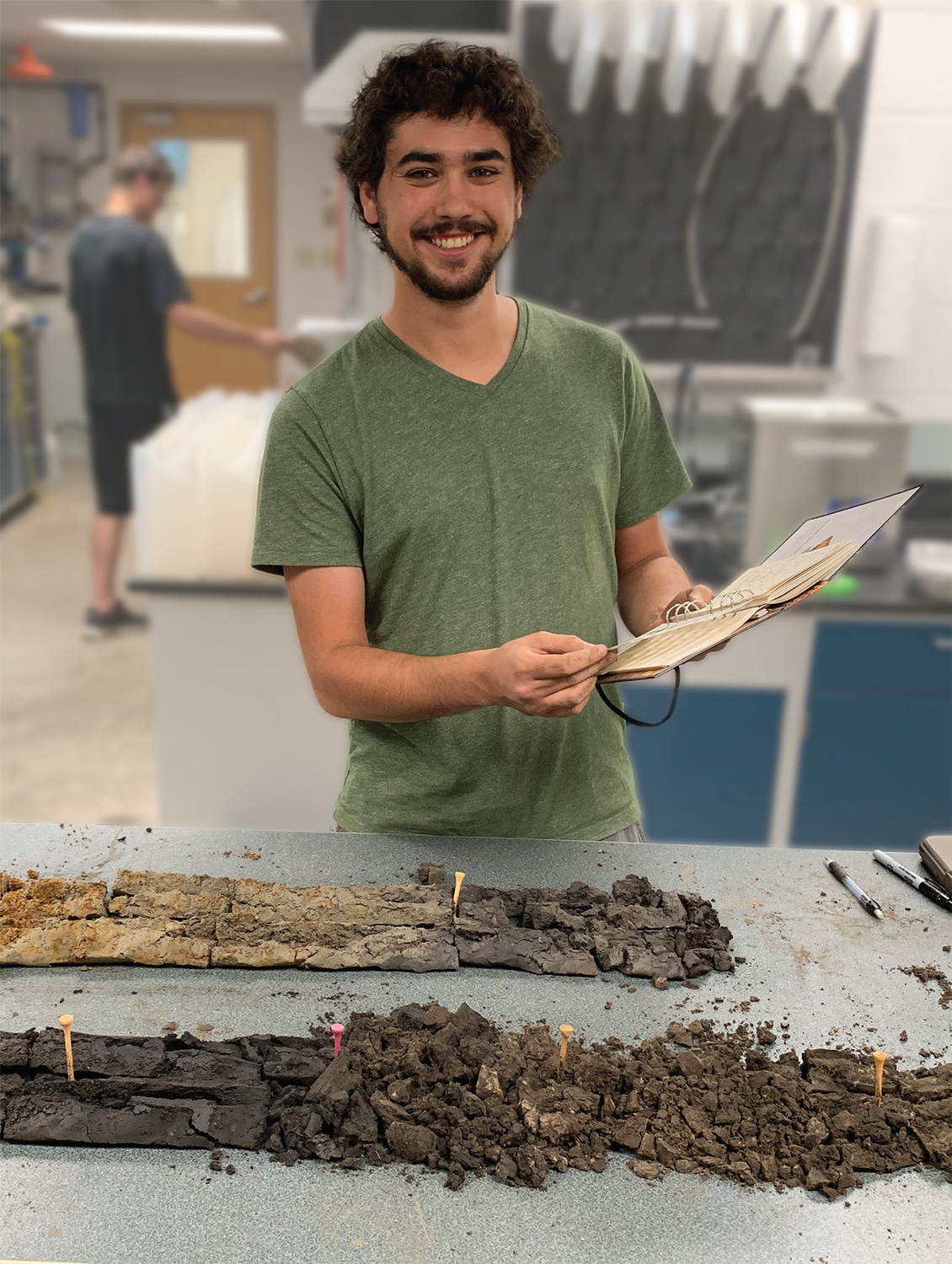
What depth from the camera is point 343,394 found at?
142 centimetres

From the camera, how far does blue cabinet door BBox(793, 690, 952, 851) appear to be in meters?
2.55

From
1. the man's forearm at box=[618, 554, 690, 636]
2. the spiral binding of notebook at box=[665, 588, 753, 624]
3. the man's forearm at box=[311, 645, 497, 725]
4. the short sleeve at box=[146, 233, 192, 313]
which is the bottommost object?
the man's forearm at box=[311, 645, 497, 725]

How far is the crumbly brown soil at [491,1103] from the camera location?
0.92 m

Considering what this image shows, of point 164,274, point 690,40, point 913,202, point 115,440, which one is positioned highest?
point 690,40

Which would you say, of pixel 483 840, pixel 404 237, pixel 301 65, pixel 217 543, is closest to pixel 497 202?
pixel 404 237

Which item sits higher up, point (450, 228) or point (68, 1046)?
point (450, 228)

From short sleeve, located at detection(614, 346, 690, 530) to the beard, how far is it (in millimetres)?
243

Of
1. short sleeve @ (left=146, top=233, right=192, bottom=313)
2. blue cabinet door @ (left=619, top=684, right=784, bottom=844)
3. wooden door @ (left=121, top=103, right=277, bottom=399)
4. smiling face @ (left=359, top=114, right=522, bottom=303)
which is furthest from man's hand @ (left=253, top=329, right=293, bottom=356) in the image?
wooden door @ (left=121, top=103, right=277, bottom=399)

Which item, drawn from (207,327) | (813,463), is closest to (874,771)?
(813,463)

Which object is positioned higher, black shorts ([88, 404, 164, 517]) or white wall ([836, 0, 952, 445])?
white wall ([836, 0, 952, 445])

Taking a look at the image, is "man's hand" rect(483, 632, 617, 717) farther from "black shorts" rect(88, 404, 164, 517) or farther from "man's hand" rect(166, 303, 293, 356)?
"black shorts" rect(88, 404, 164, 517)

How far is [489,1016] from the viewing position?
3.59 feet

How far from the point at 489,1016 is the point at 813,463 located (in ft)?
6.14

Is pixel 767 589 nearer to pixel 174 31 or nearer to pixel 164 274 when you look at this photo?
pixel 164 274
